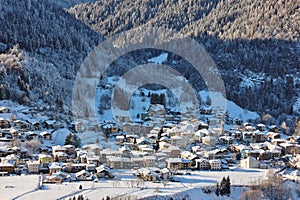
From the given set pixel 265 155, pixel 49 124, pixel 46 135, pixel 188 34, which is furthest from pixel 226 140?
pixel 188 34

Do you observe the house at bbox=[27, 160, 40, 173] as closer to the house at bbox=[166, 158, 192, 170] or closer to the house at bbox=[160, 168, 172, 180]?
the house at bbox=[160, 168, 172, 180]

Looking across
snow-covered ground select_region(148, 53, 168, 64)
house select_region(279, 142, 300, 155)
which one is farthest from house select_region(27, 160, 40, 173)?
snow-covered ground select_region(148, 53, 168, 64)

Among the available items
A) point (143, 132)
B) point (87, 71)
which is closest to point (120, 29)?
point (87, 71)

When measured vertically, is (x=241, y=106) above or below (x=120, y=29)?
below

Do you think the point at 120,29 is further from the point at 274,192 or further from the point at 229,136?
the point at 274,192

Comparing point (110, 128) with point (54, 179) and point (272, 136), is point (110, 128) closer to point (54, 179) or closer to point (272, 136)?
point (272, 136)

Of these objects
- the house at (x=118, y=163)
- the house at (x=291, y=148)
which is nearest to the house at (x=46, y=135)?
the house at (x=118, y=163)

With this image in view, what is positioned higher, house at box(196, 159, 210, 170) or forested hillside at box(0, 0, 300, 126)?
forested hillside at box(0, 0, 300, 126)
